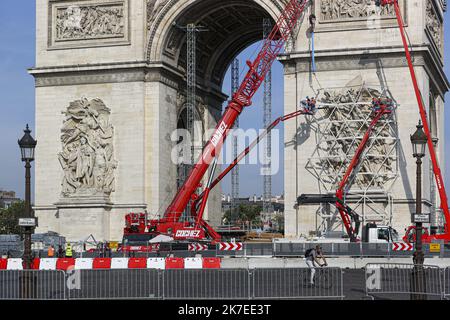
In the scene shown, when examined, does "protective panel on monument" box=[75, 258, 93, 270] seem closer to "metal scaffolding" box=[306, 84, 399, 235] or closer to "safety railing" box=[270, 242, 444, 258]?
"safety railing" box=[270, 242, 444, 258]

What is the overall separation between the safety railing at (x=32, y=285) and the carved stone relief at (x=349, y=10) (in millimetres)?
23713

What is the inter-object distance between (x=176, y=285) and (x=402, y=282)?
20.3ft

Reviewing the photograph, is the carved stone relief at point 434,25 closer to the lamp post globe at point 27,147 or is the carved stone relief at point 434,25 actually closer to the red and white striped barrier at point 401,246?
the red and white striped barrier at point 401,246

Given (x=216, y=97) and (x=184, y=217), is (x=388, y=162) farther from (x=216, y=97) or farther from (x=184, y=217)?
(x=216, y=97)

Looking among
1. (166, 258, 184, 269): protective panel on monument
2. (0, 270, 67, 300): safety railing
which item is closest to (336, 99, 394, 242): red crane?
(166, 258, 184, 269): protective panel on monument

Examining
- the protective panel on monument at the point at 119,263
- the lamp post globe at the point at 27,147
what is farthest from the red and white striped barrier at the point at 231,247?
the lamp post globe at the point at 27,147

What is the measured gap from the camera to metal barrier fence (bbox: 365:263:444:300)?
74.0ft

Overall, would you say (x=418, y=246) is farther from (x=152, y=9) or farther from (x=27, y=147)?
(x=152, y=9)

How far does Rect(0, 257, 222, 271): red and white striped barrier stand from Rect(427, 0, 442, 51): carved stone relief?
18.6 metres

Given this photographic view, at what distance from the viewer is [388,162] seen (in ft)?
139

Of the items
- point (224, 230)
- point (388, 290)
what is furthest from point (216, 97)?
point (388, 290)

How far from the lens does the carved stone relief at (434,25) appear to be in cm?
4604

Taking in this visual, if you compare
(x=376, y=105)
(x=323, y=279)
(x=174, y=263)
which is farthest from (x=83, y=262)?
(x=376, y=105)

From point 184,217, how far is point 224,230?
4.81 metres
